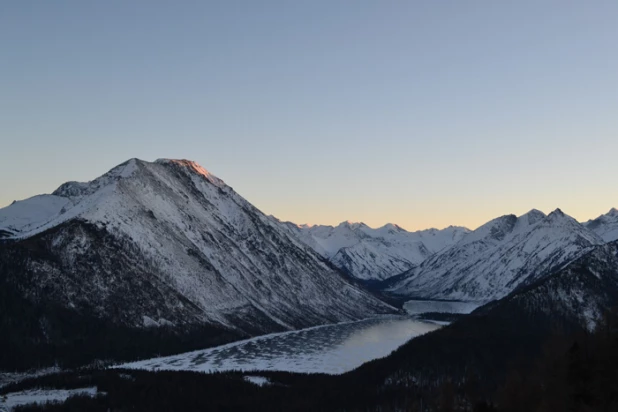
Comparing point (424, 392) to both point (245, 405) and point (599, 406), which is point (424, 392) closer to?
point (245, 405)

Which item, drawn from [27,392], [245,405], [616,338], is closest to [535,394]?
[616,338]

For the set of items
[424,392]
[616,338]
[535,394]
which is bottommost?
[424,392]

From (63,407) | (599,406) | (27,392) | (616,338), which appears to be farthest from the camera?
(27,392)

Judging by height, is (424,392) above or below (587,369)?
below

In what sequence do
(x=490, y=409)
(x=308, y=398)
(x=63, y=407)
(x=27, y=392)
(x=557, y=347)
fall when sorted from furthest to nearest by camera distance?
(x=308, y=398)
(x=27, y=392)
(x=63, y=407)
(x=557, y=347)
(x=490, y=409)

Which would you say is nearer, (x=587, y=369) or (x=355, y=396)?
(x=587, y=369)

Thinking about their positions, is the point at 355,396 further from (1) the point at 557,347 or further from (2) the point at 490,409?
(2) the point at 490,409
